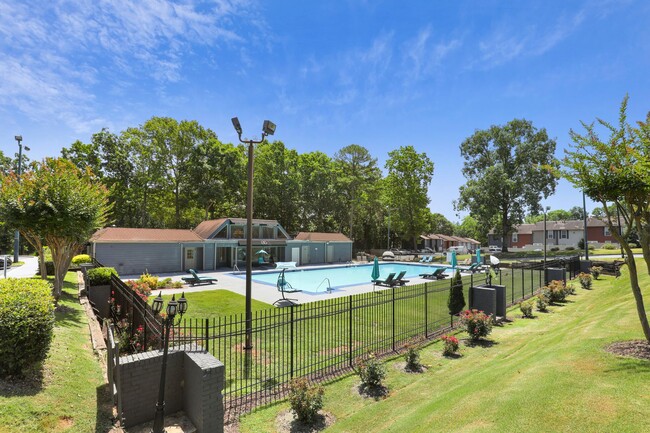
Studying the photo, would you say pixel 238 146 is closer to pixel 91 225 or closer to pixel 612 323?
pixel 91 225

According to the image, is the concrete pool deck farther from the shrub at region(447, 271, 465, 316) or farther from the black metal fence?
the shrub at region(447, 271, 465, 316)

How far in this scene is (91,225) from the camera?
12.5 metres

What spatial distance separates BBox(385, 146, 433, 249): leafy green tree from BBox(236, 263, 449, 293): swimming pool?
36.4 ft

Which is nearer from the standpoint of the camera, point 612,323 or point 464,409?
point 464,409

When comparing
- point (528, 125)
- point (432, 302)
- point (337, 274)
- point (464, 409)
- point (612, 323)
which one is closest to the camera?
point (464, 409)

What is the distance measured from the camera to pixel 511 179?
45.3 metres

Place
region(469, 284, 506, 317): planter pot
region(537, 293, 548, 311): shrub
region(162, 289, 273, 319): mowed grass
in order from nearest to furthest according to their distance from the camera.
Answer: region(469, 284, 506, 317): planter pot → region(162, 289, 273, 319): mowed grass → region(537, 293, 548, 311): shrub

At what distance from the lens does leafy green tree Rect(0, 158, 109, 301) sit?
440 inches

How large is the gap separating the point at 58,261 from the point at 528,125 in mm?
52399

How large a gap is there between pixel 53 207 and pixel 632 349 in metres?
16.3

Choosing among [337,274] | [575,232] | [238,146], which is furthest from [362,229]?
[575,232]

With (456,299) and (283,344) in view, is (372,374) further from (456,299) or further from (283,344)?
(456,299)

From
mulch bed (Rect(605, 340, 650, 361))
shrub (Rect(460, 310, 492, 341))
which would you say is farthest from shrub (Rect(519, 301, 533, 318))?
mulch bed (Rect(605, 340, 650, 361))

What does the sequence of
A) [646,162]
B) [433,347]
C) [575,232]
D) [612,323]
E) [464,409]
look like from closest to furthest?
1. [464,409]
2. [646,162]
3. [612,323]
4. [433,347]
5. [575,232]
